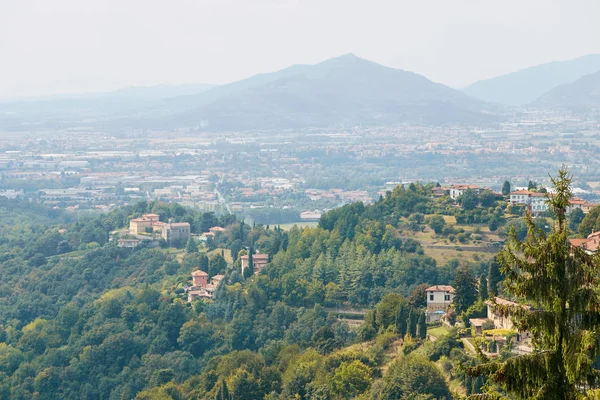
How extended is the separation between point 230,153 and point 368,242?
119m

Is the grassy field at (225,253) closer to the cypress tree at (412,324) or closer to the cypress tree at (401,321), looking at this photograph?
the cypress tree at (401,321)

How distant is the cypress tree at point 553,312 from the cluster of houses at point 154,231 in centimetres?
4904

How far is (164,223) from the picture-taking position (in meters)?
59.8

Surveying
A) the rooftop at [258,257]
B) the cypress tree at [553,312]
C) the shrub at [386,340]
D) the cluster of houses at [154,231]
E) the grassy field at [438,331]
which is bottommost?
the cluster of houses at [154,231]

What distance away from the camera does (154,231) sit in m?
59.3

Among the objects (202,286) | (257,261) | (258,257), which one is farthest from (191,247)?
(202,286)

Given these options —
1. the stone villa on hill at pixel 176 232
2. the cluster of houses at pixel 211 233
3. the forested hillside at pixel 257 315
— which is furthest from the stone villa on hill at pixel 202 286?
the stone villa on hill at pixel 176 232

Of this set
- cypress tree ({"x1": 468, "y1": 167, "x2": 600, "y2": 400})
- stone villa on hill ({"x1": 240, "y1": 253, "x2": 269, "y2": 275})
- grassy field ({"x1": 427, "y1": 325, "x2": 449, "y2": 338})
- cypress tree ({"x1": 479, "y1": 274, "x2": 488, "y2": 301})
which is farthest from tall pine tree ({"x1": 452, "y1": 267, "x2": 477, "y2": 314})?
cypress tree ({"x1": 468, "y1": 167, "x2": 600, "y2": 400})

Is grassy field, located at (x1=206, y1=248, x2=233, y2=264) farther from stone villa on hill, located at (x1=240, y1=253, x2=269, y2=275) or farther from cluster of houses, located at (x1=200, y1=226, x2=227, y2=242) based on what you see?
stone villa on hill, located at (x1=240, y1=253, x2=269, y2=275)

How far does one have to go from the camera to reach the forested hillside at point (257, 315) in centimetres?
2928

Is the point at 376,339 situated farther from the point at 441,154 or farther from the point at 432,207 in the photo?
the point at 441,154

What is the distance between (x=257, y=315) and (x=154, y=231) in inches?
765

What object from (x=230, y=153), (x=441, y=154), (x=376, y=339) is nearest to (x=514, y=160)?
(x=441, y=154)

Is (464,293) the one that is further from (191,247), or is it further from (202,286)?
(191,247)
